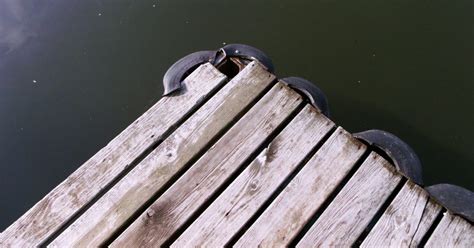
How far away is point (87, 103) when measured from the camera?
3021 millimetres

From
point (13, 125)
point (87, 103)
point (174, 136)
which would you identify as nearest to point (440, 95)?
point (174, 136)

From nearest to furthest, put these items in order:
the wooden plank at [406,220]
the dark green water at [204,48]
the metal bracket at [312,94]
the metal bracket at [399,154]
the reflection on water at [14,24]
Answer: the wooden plank at [406,220]
the metal bracket at [399,154]
the metal bracket at [312,94]
the dark green water at [204,48]
the reflection on water at [14,24]

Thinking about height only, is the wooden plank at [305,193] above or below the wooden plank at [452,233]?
below

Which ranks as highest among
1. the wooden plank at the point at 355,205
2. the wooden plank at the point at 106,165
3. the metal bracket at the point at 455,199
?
the metal bracket at the point at 455,199

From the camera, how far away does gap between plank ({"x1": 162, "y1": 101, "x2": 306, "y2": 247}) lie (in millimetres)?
1977

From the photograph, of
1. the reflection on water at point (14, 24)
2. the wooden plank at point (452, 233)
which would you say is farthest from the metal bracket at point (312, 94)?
the reflection on water at point (14, 24)

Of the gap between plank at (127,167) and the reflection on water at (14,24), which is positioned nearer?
the gap between plank at (127,167)

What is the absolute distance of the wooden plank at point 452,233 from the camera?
1.95m

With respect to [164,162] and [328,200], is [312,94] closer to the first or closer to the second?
[328,200]

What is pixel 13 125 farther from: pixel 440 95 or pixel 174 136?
pixel 440 95

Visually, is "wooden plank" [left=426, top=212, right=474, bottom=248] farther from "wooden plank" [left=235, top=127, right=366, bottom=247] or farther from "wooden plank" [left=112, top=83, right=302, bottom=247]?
"wooden plank" [left=112, top=83, right=302, bottom=247]

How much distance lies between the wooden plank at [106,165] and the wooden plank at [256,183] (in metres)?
0.43

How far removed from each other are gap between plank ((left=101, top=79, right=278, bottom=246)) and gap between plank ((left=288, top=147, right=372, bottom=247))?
1.81 feet

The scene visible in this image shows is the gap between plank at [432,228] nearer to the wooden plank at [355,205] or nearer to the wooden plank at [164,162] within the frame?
the wooden plank at [355,205]
